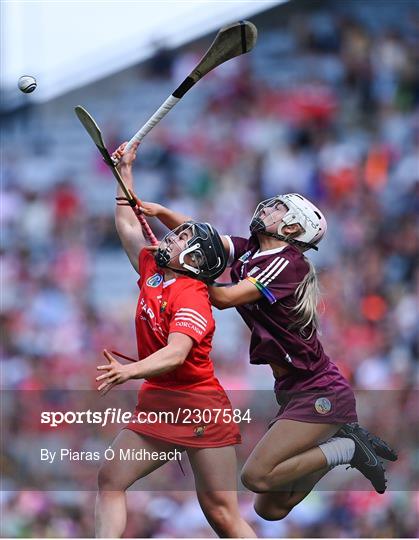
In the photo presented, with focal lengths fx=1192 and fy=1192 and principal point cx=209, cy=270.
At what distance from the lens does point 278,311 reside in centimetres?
513

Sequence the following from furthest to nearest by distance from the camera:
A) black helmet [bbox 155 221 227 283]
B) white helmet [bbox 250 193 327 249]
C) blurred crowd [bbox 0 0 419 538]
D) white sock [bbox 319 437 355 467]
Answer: blurred crowd [bbox 0 0 419 538]
white sock [bbox 319 437 355 467]
white helmet [bbox 250 193 327 249]
black helmet [bbox 155 221 227 283]

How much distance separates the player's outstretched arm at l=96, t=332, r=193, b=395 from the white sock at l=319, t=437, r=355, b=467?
0.90 meters

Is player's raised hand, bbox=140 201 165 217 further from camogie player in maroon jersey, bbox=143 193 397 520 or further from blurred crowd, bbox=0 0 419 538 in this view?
blurred crowd, bbox=0 0 419 538

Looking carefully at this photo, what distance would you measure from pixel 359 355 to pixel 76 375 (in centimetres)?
202

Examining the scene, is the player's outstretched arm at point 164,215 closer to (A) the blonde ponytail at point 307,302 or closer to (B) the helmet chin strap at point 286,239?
(B) the helmet chin strap at point 286,239

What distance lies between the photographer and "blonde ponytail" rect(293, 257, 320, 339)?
203 inches

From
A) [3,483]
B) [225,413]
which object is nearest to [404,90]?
[3,483]

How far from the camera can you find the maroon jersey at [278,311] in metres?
5.08

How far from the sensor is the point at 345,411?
5.34m

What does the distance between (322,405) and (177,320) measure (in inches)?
→ 31.9

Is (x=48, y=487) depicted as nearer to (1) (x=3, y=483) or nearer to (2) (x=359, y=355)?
(1) (x=3, y=483)

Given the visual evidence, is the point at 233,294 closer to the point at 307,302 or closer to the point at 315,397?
the point at 307,302

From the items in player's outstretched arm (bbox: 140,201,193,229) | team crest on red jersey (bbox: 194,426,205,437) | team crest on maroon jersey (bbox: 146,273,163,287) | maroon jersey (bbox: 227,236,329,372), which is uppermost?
player's outstretched arm (bbox: 140,201,193,229)

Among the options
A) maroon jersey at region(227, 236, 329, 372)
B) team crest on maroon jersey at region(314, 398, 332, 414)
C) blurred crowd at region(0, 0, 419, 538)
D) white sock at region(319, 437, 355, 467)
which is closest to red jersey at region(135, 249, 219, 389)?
maroon jersey at region(227, 236, 329, 372)
